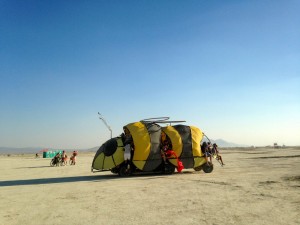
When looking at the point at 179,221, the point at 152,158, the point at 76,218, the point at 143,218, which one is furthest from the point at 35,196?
the point at 152,158

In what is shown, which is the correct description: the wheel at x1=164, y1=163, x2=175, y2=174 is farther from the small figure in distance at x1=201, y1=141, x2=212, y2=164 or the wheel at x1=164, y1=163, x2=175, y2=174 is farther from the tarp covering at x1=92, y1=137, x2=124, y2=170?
the tarp covering at x1=92, y1=137, x2=124, y2=170

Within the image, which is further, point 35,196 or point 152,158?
point 152,158

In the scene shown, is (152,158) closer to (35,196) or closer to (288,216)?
(35,196)

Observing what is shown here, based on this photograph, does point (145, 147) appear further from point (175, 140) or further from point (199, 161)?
point (199, 161)

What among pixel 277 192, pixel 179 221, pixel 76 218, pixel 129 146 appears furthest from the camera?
pixel 129 146

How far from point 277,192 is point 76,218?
7.82 metres

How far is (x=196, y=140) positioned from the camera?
22.2 meters

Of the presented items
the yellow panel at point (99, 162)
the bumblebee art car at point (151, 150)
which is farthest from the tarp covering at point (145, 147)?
the yellow panel at point (99, 162)

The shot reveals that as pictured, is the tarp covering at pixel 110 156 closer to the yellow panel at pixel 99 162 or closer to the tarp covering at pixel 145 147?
the yellow panel at pixel 99 162

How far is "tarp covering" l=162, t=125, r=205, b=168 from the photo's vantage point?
21281 millimetres

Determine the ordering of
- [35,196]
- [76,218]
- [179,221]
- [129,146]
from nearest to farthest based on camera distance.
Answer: [179,221] → [76,218] → [35,196] → [129,146]

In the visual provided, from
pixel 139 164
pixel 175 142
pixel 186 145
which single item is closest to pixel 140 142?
pixel 139 164

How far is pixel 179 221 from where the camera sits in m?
8.30

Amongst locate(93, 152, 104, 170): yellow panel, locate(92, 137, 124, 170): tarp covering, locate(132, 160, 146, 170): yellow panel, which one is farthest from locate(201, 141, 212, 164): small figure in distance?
locate(93, 152, 104, 170): yellow panel
